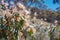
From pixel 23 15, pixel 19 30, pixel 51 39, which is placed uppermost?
pixel 23 15

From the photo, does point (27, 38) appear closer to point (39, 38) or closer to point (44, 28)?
point (39, 38)

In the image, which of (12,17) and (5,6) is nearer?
(12,17)

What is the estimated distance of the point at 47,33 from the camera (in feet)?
23.5

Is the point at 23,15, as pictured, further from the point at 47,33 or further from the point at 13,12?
the point at 47,33

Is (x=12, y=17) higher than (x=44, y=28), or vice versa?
(x=12, y=17)

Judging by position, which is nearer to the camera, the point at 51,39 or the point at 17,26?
the point at 17,26

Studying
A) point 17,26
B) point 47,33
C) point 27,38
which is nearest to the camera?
point 17,26

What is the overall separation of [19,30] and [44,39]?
4.79 ft

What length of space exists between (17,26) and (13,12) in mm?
406

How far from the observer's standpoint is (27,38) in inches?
255

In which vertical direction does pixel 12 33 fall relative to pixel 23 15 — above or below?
below

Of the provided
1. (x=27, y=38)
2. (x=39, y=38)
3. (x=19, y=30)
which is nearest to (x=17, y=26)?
(x=19, y=30)

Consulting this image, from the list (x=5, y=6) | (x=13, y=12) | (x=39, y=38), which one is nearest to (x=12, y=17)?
(x=13, y=12)

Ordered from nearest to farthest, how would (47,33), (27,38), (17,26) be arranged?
(17,26), (27,38), (47,33)
